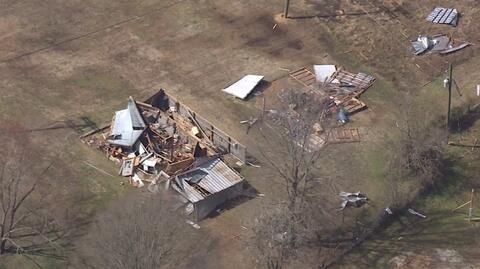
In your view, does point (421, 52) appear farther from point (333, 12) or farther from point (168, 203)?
point (168, 203)

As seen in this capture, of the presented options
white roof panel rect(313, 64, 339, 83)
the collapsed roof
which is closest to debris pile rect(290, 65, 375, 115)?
white roof panel rect(313, 64, 339, 83)

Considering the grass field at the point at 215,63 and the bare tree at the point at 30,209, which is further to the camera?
the grass field at the point at 215,63

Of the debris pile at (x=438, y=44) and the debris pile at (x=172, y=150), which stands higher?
the debris pile at (x=438, y=44)

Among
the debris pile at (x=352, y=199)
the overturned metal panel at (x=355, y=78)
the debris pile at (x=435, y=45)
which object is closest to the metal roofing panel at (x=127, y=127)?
the debris pile at (x=352, y=199)

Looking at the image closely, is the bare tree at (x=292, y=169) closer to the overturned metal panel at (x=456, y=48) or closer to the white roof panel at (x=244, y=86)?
the white roof panel at (x=244, y=86)

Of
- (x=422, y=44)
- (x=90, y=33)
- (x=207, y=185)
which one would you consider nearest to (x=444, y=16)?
(x=422, y=44)
